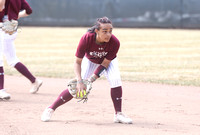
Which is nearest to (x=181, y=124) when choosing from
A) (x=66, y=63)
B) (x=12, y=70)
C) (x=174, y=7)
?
(x=12, y=70)

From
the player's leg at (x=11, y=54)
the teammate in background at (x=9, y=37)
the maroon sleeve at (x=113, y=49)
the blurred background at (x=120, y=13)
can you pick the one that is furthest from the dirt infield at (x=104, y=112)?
the blurred background at (x=120, y=13)

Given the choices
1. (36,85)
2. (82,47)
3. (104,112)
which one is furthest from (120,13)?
(82,47)

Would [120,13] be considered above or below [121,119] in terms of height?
below

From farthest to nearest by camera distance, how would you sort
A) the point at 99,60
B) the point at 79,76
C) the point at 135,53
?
the point at 135,53 → the point at 99,60 → the point at 79,76

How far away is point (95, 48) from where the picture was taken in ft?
15.2

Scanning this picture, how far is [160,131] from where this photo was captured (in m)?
4.34

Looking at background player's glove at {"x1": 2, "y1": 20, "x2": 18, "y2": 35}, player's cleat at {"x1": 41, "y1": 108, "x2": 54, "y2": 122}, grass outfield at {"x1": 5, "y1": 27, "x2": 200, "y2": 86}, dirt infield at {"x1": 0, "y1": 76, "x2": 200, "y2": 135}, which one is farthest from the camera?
grass outfield at {"x1": 5, "y1": 27, "x2": 200, "y2": 86}

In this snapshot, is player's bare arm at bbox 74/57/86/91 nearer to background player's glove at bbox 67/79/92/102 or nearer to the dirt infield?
background player's glove at bbox 67/79/92/102

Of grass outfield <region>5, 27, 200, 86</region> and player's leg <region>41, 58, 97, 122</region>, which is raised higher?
player's leg <region>41, 58, 97, 122</region>

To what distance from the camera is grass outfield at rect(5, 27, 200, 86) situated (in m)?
8.99

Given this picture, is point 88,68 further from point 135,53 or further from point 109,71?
point 135,53

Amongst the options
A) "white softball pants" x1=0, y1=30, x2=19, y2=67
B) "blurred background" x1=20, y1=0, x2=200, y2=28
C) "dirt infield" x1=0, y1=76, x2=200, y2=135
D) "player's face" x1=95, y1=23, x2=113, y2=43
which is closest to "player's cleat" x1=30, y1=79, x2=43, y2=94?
"dirt infield" x1=0, y1=76, x2=200, y2=135

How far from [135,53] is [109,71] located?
8.08 metres

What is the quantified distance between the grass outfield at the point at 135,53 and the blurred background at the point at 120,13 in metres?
0.46
